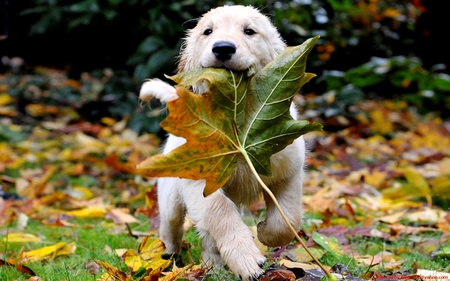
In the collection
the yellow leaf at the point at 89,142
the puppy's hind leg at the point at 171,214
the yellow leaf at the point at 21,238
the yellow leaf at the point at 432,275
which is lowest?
Result: the yellow leaf at the point at 89,142

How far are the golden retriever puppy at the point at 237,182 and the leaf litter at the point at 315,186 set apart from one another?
0.68 ft

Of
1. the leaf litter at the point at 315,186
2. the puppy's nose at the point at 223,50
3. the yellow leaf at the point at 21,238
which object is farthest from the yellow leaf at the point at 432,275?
the yellow leaf at the point at 21,238

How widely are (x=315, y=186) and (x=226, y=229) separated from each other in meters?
3.21

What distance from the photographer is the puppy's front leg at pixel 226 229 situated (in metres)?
2.45

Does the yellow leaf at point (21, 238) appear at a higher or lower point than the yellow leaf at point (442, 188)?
higher

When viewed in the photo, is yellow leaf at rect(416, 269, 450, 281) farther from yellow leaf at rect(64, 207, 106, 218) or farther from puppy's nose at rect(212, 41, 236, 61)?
yellow leaf at rect(64, 207, 106, 218)

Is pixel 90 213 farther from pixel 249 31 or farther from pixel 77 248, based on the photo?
pixel 249 31

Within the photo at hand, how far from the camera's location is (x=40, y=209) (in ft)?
16.3

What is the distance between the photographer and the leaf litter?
3.37m

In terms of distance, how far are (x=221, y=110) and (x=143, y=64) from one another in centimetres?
536

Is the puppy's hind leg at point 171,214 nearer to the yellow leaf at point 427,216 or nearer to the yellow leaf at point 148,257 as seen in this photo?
the yellow leaf at point 148,257

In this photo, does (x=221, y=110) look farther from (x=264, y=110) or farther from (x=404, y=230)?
(x=404, y=230)

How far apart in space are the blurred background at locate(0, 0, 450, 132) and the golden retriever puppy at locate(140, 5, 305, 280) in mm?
3736

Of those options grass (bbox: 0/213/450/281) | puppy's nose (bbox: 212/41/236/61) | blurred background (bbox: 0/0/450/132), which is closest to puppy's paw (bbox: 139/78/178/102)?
puppy's nose (bbox: 212/41/236/61)
